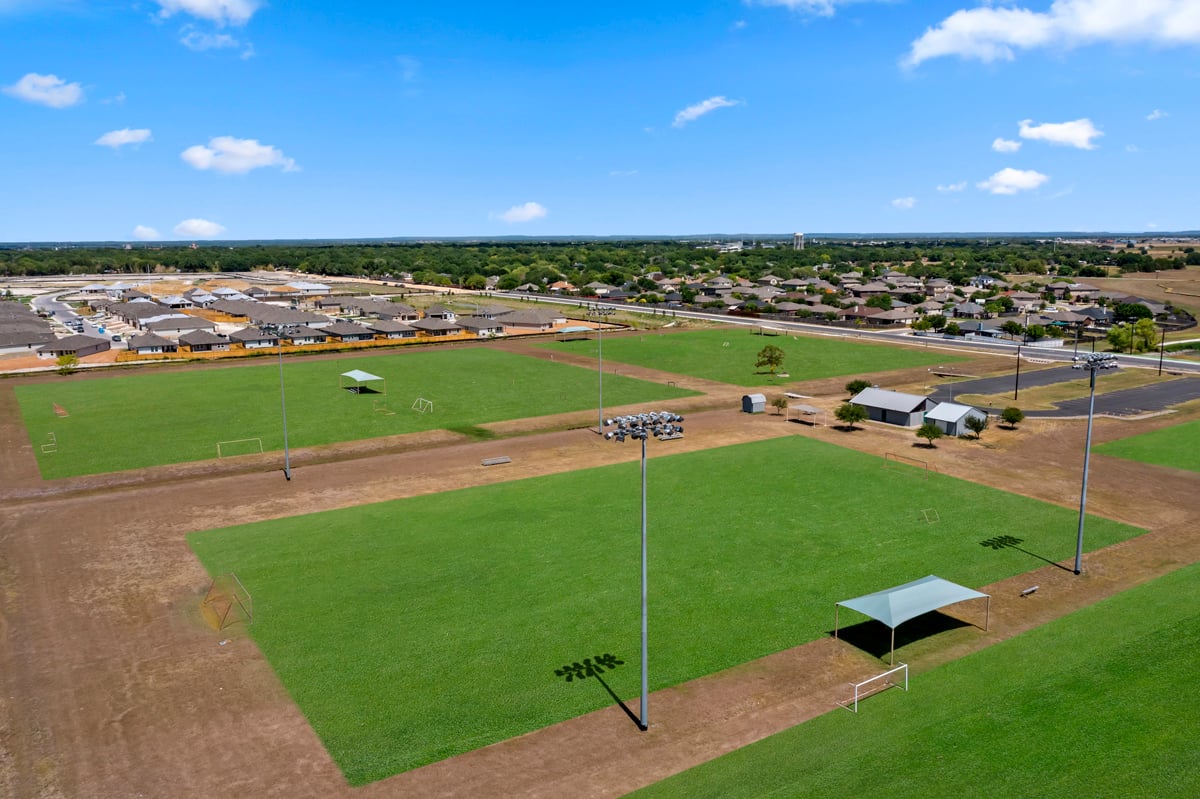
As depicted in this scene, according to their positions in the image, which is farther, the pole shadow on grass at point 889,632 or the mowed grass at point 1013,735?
the pole shadow on grass at point 889,632

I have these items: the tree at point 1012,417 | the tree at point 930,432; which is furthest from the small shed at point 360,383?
the tree at point 1012,417

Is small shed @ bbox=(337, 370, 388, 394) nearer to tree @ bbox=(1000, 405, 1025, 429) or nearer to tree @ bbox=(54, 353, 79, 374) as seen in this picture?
tree @ bbox=(54, 353, 79, 374)

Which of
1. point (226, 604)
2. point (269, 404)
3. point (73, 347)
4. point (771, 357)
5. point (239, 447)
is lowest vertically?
point (226, 604)

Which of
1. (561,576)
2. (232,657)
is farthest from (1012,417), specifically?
(232,657)

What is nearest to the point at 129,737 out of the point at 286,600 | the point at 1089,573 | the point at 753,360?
the point at 286,600

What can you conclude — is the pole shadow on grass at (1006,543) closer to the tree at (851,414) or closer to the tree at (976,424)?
the tree at (976,424)

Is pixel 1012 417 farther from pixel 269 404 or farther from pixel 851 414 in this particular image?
pixel 269 404
